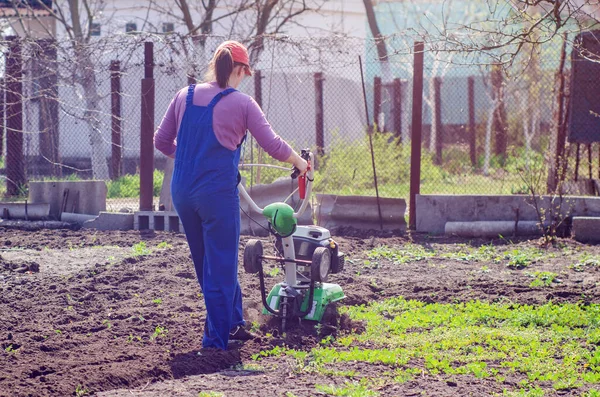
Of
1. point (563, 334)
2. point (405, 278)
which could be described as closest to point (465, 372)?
point (563, 334)

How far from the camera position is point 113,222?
10539mm

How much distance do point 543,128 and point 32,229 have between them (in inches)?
589

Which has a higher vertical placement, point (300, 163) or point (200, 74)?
point (200, 74)

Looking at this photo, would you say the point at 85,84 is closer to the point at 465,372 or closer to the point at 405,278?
the point at 405,278

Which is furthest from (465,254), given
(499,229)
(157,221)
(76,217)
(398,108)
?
(398,108)

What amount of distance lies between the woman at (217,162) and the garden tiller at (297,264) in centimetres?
39

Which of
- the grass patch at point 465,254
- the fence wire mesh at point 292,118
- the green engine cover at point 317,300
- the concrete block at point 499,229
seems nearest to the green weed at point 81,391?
the green engine cover at point 317,300

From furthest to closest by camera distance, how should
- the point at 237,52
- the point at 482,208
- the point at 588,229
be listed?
the point at 482,208 → the point at 588,229 → the point at 237,52

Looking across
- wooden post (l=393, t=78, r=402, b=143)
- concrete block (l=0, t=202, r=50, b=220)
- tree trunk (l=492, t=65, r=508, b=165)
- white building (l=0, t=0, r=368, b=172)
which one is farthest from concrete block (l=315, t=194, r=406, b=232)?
tree trunk (l=492, t=65, r=508, b=165)

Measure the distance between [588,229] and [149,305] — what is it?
204 inches

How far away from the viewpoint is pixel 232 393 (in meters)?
4.03

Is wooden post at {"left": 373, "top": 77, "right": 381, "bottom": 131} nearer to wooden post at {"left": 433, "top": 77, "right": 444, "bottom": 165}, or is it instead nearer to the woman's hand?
wooden post at {"left": 433, "top": 77, "right": 444, "bottom": 165}

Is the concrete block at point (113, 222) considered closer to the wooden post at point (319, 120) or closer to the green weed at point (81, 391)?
the wooden post at point (319, 120)

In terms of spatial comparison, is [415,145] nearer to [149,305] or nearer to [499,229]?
[499,229]
